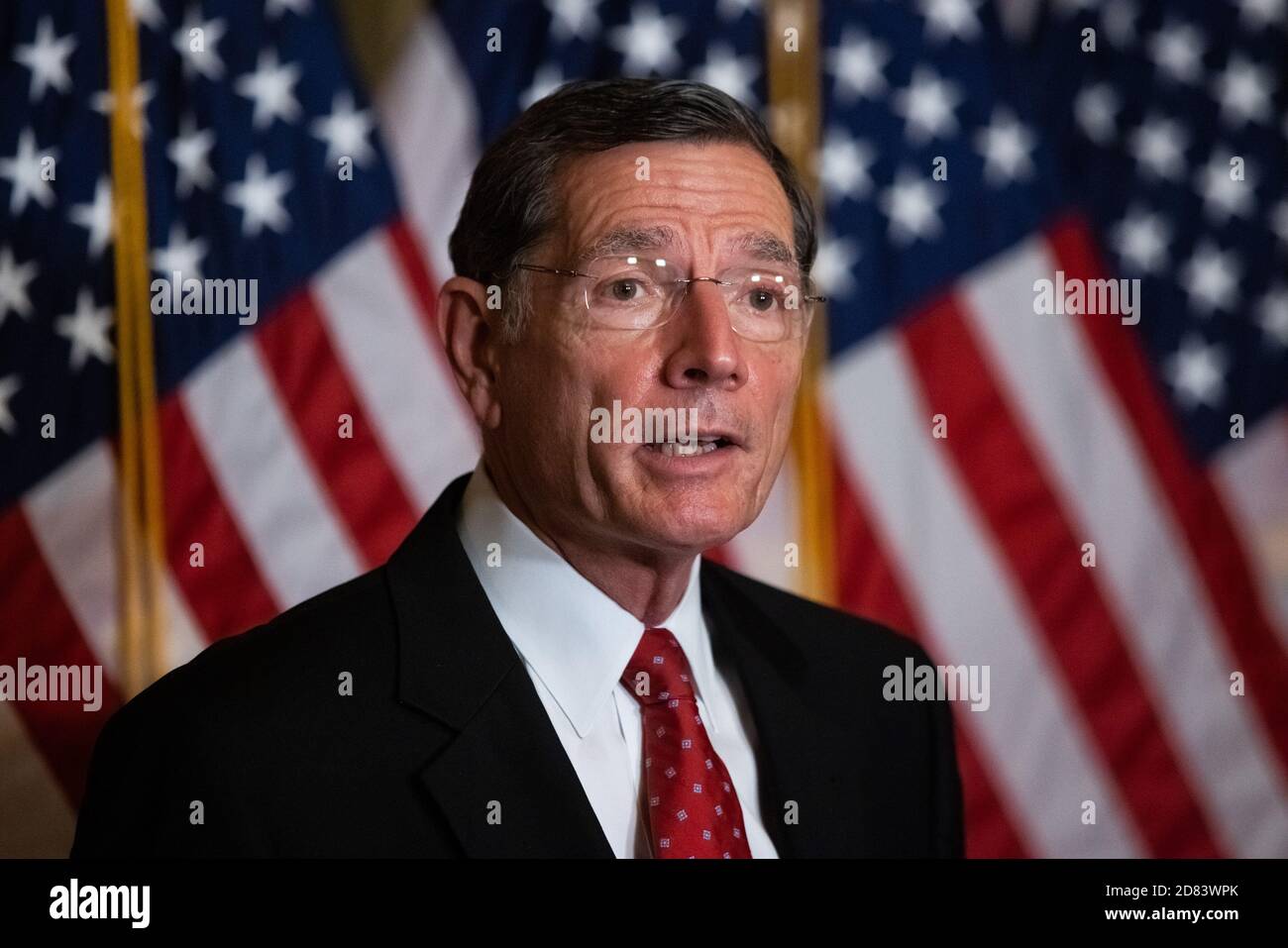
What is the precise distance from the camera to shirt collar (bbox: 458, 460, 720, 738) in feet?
6.07

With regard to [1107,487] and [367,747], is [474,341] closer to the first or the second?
[367,747]

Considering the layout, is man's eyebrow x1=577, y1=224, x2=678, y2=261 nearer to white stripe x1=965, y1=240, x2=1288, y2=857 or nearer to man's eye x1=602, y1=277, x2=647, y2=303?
man's eye x1=602, y1=277, x2=647, y2=303

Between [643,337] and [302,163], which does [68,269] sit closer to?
[302,163]

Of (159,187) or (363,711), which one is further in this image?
(159,187)

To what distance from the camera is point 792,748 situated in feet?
6.63

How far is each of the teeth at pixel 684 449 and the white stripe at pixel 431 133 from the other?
1187 millimetres

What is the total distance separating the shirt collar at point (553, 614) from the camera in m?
1.85

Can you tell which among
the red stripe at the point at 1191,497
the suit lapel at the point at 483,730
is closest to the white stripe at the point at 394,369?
the suit lapel at the point at 483,730

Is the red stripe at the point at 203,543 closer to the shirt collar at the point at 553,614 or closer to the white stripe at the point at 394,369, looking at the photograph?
the white stripe at the point at 394,369

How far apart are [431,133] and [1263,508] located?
6.45 feet

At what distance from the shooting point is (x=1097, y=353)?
10.2 ft

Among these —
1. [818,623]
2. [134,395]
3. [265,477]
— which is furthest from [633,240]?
[134,395]
